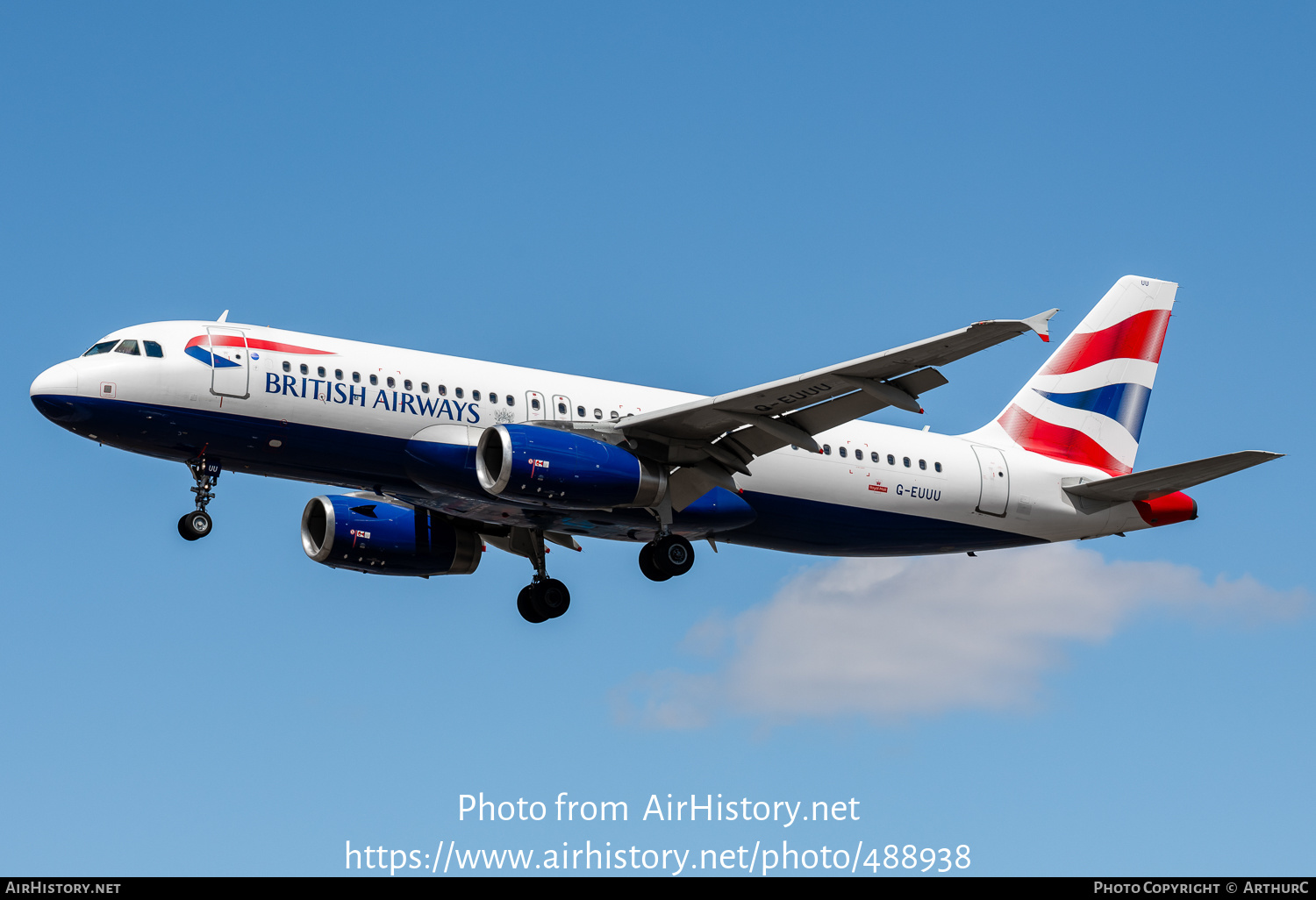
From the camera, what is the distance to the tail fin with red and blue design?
38.6 meters

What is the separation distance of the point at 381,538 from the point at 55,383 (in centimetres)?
888

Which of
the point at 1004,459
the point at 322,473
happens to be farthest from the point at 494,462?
the point at 1004,459

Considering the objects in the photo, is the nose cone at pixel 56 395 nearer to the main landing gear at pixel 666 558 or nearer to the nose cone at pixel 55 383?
the nose cone at pixel 55 383

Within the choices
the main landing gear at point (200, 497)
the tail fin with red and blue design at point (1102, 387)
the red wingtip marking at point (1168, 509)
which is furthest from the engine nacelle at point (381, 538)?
the red wingtip marking at point (1168, 509)

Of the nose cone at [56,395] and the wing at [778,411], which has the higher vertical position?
the wing at [778,411]

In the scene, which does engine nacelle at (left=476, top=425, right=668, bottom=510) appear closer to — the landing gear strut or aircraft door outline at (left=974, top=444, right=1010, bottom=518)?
the landing gear strut

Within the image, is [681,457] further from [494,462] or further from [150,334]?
[150,334]

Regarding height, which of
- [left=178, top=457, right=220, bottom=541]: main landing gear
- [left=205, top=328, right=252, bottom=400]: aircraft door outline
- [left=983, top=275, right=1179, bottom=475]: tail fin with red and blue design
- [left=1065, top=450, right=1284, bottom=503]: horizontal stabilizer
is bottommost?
[left=178, top=457, right=220, bottom=541]: main landing gear

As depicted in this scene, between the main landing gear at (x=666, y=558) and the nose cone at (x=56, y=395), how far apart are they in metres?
12.0

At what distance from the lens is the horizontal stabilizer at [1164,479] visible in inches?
1202

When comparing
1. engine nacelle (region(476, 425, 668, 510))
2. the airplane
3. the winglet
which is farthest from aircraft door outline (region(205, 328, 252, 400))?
the winglet

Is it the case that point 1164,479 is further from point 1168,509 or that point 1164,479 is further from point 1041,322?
point 1041,322

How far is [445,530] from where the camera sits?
36.4 metres

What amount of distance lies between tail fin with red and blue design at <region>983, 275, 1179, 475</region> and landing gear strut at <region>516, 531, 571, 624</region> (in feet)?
37.3
